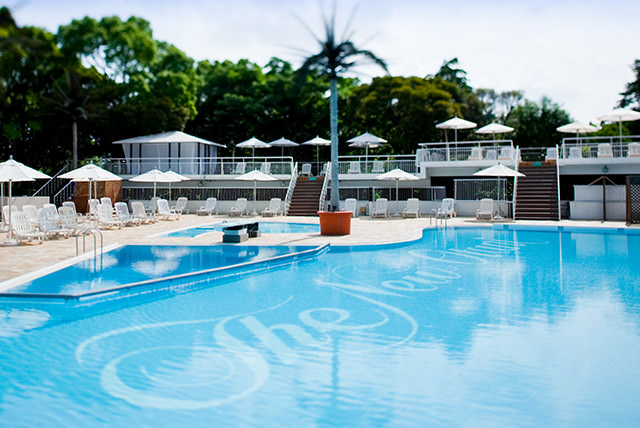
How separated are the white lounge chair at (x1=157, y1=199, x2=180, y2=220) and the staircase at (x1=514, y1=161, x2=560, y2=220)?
14.6 meters

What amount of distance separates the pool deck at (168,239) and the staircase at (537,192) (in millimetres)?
1097

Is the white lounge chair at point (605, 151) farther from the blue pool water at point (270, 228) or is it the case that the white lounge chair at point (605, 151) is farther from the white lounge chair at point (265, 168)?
the white lounge chair at point (265, 168)

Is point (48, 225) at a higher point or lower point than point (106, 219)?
lower

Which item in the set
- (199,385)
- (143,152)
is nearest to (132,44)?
(143,152)

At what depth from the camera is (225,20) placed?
7.30 m

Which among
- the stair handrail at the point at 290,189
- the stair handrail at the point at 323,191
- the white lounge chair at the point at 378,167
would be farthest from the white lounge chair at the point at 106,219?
the white lounge chair at the point at 378,167

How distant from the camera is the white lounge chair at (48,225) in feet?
49.1

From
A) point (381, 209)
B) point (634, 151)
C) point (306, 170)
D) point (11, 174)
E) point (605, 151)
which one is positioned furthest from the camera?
point (306, 170)

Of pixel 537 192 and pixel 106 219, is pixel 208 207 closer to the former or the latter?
pixel 106 219

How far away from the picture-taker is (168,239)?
15383mm

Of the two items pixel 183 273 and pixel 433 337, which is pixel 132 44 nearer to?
pixel 183 273

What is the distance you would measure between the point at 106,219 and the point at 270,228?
5876mm

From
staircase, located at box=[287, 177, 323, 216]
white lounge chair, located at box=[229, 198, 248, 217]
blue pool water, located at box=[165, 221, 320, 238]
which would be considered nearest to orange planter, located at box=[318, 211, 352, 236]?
blue pool water, located at box=[165, 221, 320, 238]

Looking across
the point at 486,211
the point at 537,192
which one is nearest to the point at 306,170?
the point at 486,211
